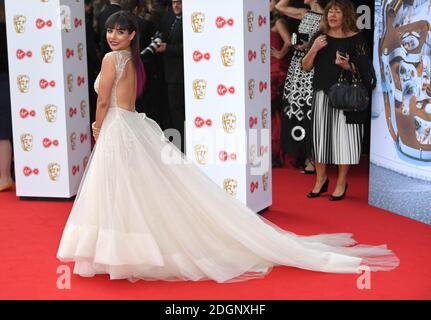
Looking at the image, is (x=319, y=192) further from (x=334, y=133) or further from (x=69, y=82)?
(x=69, y=82)

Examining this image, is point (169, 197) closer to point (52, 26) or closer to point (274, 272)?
point (274, 272)

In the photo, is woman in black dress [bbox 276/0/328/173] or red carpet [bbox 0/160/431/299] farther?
woman in black dress [bbox 276/0/328/173]

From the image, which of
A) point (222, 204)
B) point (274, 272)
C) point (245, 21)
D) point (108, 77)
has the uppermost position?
point (245, 21)

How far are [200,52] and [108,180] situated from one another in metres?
1.56

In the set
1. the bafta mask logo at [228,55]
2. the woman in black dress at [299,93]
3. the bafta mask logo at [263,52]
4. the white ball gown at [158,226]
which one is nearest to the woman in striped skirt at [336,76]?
the woman in black dress at [299,93]

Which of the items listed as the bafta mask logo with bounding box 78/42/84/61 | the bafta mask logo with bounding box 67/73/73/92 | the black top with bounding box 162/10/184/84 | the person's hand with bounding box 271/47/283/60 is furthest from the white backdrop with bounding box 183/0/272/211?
the person's hand with bounding box 271/47/283/60

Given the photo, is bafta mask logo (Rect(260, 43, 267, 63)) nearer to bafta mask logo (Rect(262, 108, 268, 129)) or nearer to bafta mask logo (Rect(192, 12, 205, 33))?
bafta mask logo (Rect(262, 108, 268, 129))

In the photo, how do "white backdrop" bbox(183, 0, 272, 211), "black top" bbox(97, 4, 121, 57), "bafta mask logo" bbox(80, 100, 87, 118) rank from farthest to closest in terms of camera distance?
"black top" bbox(97, 4, 121, 57) → "bafta mask logo" bbox(80, 100, 87, 118) → "white backdrop" bbox(183, 0, 272, 211)

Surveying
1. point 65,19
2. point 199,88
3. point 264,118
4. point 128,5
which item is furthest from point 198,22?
point 128,5

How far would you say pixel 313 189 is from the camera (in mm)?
6762

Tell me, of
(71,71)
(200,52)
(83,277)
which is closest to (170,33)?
(71,71)

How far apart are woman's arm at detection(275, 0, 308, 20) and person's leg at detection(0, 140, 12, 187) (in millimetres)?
2924

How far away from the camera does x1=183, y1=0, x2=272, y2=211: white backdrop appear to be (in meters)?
5.54

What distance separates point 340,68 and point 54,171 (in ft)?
8.27
